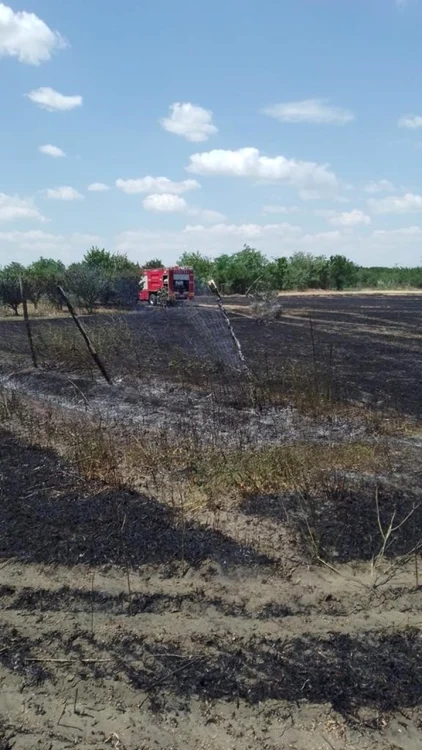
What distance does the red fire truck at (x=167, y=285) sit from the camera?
3862cm

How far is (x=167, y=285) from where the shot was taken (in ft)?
128

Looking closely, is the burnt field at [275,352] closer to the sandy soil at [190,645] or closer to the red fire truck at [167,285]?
the sandy soil at [190,645]

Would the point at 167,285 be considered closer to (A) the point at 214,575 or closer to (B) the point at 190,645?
(A) the point at 214,575

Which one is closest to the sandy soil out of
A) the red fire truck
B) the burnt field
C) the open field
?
the open field

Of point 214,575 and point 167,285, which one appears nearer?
point 214,575

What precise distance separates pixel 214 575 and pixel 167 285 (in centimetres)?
3513

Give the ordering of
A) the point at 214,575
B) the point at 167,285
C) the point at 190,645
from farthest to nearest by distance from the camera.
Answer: the point at 167,285
the point at 214,575
the point at 190,645

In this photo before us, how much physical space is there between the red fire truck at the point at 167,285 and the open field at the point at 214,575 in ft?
95.1

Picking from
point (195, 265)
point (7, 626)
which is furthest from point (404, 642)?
point (195, 265)

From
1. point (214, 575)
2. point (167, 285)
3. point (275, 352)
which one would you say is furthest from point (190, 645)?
point (167, 285)

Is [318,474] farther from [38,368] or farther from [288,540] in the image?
[38,368]

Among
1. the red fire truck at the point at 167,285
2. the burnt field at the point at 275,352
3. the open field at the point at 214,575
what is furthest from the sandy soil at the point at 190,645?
the red fire truck at the point at 167,285

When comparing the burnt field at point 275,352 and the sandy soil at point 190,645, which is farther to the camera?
the burnt field at point 275,352

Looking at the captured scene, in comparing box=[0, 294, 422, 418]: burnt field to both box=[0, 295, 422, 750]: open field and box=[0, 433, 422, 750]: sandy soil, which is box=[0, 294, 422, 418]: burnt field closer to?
box=[0, 295, 422, 750]: open field
